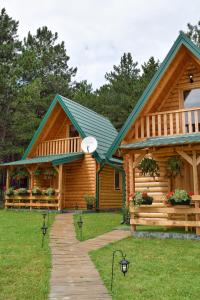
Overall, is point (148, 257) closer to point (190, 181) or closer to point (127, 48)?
point (190, 181)

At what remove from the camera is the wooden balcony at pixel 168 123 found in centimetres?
1198

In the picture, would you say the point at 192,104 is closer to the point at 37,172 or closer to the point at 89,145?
the point at 89,145

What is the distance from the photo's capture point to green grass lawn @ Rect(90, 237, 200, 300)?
193 inches

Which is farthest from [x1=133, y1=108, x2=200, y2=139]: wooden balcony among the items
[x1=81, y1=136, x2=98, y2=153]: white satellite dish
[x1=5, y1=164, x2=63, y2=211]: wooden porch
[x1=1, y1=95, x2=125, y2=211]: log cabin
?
[x1=5, y1=164, x2=63, y2=211]: wooden porch

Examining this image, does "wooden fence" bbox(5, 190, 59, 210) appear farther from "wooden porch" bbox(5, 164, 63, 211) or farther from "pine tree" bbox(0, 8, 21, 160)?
"pine tree" bbox(0, 8, 21, 160)

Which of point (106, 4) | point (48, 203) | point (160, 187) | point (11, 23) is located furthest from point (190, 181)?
point (11, 23)

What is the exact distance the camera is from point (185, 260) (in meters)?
6.93

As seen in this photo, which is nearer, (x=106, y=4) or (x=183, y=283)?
(x=183, y=283)

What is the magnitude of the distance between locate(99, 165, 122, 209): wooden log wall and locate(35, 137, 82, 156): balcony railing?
2290 millimetres

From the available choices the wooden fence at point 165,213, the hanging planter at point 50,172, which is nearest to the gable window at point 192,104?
the wooden fence at point 165,213

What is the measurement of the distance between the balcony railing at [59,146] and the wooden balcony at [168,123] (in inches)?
293

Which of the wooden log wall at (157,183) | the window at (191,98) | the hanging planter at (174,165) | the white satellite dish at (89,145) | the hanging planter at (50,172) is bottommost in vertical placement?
the wooden log wall at (157,183)

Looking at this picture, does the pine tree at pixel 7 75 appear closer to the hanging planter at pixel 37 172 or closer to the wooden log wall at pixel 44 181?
the wooden log wall at pixel 44 181

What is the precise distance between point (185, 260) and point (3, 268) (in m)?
3.87
